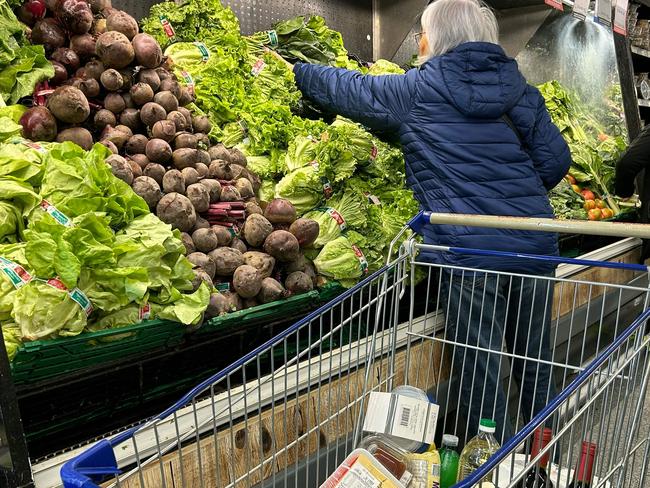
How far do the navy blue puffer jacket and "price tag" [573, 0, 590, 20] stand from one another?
241 centimetres

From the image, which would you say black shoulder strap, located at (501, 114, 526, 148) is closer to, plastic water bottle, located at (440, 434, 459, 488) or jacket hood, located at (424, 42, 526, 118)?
jacket hood, located at (424, 42, 526, 118)

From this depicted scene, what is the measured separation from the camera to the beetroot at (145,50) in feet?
8.23

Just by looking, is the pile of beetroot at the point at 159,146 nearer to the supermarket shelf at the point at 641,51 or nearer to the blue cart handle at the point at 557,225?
the blue cart handle at the point at 557,225

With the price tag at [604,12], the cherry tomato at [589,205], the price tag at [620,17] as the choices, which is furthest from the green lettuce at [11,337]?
the price tag at [620,17]

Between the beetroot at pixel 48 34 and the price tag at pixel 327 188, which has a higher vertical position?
the beetroot at pixel 48 34

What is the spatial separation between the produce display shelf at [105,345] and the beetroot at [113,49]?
4.01 ft

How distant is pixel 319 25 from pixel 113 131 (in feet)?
6.13

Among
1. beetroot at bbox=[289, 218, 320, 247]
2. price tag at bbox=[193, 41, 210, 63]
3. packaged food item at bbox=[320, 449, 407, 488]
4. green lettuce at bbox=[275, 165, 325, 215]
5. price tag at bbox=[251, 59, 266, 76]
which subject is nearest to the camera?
packaged food item at bbox=[320, 449, 407, 488]

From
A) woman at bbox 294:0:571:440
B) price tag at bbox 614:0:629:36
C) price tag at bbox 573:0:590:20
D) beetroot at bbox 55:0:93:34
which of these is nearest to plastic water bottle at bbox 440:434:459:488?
woman at bbox 294:0:571:440

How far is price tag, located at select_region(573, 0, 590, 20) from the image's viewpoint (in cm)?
458

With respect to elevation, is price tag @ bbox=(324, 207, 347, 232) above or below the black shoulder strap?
below

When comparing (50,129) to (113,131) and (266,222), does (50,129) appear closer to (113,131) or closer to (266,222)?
(113,131)

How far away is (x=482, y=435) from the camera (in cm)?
179

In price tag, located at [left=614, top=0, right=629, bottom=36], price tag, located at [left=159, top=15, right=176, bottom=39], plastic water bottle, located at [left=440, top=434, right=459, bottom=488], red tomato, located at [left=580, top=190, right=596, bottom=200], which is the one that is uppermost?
price tag, located at [left=614, top=0, right=629, bottom=36]
